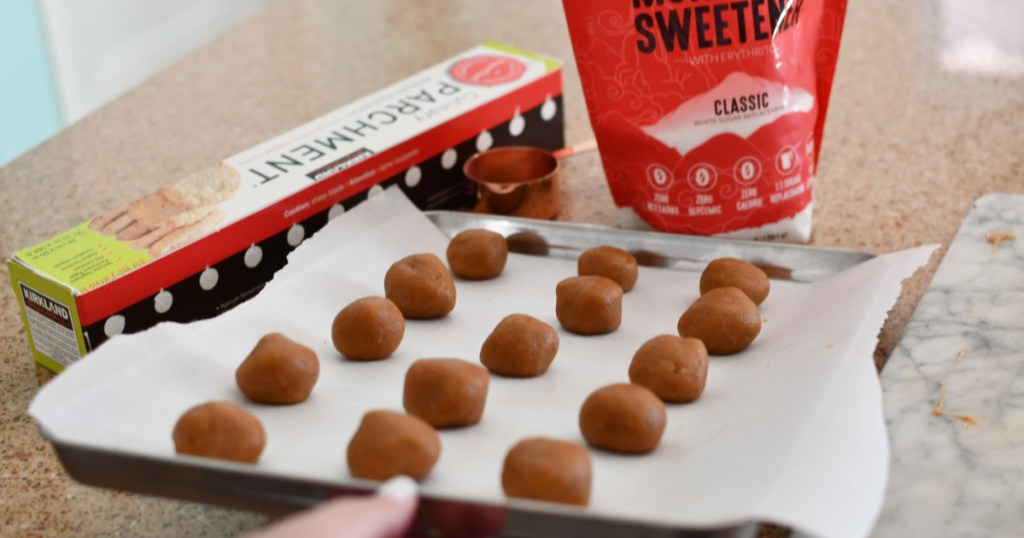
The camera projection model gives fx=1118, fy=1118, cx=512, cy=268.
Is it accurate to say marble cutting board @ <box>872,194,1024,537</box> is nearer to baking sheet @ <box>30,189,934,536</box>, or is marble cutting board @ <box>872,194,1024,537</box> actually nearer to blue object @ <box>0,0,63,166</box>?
baking sheet @ <box>30,189,934,536</box>

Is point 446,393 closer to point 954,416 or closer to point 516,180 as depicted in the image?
point 954,416

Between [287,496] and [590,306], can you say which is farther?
[590,306]

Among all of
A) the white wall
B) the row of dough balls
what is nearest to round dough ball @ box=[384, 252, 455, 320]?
the row of dough balls

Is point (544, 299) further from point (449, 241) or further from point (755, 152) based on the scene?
point (755, 152)

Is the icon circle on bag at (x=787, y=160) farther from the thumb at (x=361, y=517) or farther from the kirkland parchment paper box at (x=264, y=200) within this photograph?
the thumb at (x=361, y=517)

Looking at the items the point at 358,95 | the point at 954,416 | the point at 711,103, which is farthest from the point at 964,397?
the point at 358,95

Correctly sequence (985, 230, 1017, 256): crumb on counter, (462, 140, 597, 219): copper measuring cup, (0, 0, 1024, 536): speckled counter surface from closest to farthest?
(0, 0, 1024, 536): speckled counter surface
(985, 230, 1017, 256): crumb on counter
(462, 140, 597, 219): copper measuring cup

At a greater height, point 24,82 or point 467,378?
point 467,378
